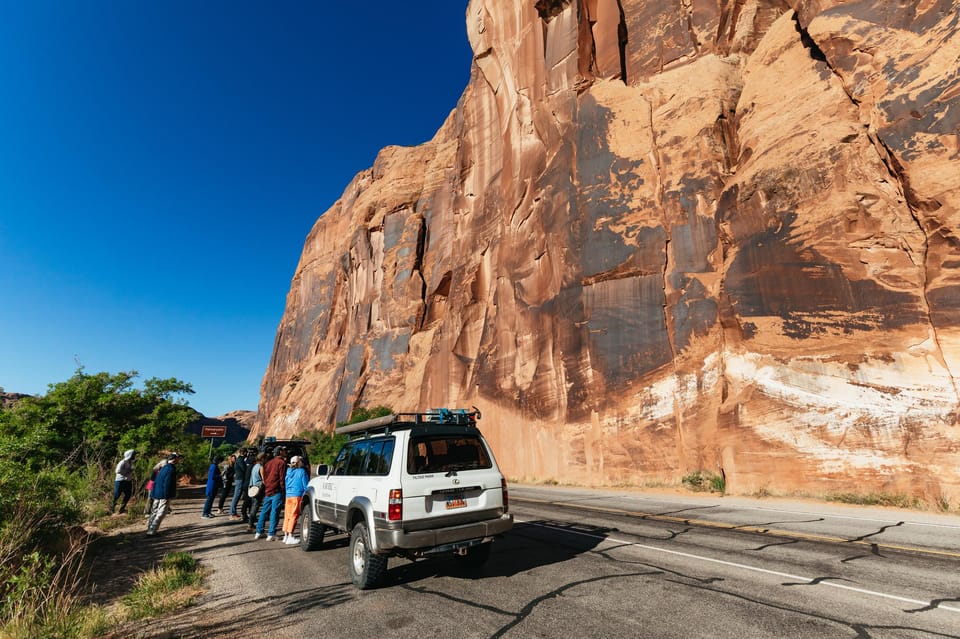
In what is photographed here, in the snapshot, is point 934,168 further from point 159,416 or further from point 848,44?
point 159,416

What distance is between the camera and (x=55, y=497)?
23.8ft

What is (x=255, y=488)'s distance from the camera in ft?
37.5

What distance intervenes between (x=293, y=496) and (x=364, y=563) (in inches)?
170

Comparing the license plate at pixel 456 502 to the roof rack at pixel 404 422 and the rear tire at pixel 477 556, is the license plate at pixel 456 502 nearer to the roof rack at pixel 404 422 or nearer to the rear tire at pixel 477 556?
the rear tire at pixel 477 556

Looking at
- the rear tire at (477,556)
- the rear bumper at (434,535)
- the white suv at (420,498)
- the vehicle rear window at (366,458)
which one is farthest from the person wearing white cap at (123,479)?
the rear tire at (477,556)

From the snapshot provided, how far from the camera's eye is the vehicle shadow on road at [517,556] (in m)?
6.66

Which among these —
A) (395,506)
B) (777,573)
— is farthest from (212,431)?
(777,573)

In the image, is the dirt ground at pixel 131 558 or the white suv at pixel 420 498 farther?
the white suv at pixel 420 498

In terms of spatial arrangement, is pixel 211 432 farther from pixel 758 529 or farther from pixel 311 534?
pixel 758 529

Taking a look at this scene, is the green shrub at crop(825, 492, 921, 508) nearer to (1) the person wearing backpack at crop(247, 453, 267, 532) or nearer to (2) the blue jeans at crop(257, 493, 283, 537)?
(2) the blue jeans at crop(257, 493, 283, 537)

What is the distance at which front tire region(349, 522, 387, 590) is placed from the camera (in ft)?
20.0

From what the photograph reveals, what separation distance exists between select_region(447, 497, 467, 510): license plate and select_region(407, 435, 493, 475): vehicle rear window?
38 centimetres

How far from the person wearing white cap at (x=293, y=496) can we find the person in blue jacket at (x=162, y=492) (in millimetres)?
3525

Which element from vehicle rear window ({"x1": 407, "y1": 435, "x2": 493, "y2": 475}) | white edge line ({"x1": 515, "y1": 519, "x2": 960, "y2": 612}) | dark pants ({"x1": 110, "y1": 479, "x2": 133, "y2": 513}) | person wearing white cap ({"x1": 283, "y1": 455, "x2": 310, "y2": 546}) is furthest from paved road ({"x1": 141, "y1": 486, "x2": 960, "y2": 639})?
dark pants ({"x1": 110, "y1": 479, "x2": 133, "y2": 513})
